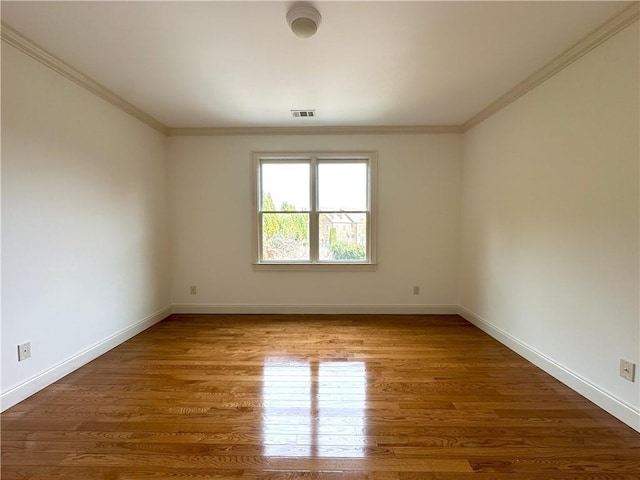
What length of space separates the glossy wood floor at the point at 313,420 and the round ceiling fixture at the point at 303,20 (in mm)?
2427

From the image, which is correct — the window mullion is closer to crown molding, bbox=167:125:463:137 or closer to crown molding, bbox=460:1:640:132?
crown molding, bbox=167:125:463:137

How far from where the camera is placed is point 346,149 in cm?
392

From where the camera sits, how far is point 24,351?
205 centimetres

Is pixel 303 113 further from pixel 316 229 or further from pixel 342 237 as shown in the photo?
pixel 342 237

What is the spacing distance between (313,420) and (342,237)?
252 cm

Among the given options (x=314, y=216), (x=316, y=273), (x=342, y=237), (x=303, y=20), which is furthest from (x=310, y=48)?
(x=316, y=273)

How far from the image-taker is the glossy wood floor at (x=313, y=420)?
1487 mm

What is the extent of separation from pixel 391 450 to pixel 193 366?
1770 mm

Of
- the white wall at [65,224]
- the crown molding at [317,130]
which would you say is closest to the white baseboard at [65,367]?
the white wall at [65,224]

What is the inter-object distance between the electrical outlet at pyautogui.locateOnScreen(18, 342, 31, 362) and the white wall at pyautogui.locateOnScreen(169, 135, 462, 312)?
1.97 meters

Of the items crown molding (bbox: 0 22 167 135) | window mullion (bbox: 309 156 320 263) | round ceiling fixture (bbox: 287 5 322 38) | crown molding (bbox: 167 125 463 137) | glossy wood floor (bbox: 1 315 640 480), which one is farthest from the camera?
window mullion (bbox: 309 156 320 263)

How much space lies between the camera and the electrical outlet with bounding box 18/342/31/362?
2.02 m

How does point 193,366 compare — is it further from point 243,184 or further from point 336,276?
point 243,184

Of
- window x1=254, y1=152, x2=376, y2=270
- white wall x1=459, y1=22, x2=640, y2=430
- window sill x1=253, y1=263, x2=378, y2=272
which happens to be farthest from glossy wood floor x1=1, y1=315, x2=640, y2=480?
window x1=254, y1=152, x2=376, y2=270
